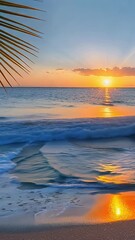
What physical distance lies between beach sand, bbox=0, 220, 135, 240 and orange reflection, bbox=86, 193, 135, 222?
0.90ft

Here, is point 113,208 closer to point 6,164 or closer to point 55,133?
point 6,164

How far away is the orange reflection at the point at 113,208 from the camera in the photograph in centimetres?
449

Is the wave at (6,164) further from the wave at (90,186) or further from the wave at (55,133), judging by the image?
the wave at (55,133)

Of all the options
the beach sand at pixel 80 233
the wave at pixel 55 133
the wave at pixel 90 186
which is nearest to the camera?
the beach sand at pixel 80 233

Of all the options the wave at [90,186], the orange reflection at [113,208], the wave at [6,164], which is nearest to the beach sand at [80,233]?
the orange reflection at [113,208]

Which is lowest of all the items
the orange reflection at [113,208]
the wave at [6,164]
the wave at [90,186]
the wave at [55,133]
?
the wave at [55,133]

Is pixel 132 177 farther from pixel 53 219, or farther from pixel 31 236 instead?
pixel 31 236

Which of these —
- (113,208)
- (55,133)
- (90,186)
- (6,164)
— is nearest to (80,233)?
(113,208)

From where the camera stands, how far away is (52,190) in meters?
6.17

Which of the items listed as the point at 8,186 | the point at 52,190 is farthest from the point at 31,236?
the point at 8,186

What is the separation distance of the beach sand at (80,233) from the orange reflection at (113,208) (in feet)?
0.90

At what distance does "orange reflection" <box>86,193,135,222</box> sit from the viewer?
14.7ft

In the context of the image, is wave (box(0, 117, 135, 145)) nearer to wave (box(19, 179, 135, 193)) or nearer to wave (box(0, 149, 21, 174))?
wave (box(0, 149, 21, 174))

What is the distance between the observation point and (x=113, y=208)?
5.00m
